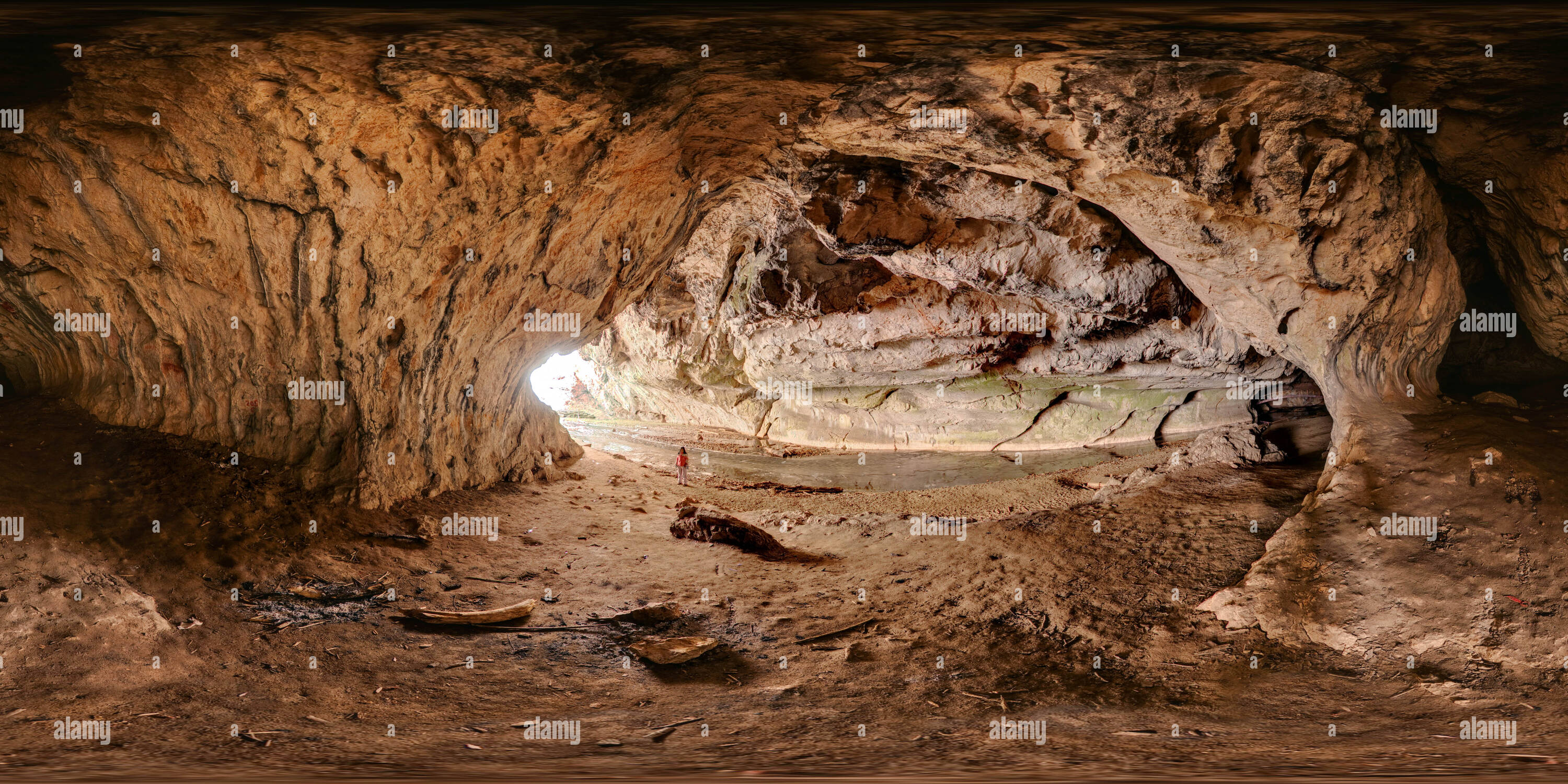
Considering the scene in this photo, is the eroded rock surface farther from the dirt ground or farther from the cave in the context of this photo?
the dirt ground

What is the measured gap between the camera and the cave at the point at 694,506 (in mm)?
3865

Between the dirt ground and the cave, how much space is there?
40 millimetres

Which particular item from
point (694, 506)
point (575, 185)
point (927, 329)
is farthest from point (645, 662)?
point (927, 329)

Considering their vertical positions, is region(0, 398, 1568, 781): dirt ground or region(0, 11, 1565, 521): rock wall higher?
region(0, 11, 1565, 521): rock wall

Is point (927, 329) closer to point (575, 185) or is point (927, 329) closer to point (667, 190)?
point (667, 190)

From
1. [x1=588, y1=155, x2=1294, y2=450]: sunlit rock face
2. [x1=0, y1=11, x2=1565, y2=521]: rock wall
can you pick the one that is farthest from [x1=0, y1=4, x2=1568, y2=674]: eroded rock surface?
[x1=588, y1=155, x2=1294, y2=450]: sunlit rock face

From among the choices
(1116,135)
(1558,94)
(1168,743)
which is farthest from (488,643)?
(1558,94)

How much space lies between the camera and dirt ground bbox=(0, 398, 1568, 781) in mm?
3416

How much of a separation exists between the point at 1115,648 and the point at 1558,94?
4813mm

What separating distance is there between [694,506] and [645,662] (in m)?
4.31

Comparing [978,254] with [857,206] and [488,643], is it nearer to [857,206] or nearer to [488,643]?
[857,206]

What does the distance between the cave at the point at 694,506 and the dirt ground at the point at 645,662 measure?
40 millimetres

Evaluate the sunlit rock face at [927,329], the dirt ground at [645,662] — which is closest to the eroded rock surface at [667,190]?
the sunlit rock face at [927,329]

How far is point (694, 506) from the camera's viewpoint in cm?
936
